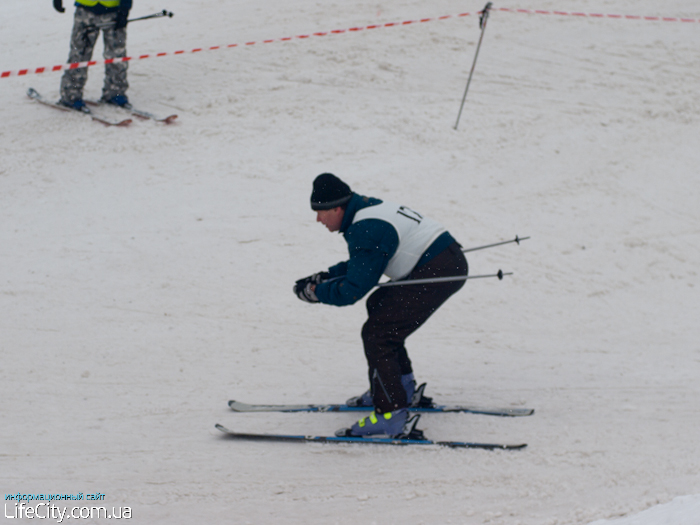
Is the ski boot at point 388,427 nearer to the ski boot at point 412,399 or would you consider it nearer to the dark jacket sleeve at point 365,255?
the ski boot at point 412,399

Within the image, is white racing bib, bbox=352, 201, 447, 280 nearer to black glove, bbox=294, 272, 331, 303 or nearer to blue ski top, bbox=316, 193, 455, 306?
blue ski top, bbox=316, 193, 455, 306

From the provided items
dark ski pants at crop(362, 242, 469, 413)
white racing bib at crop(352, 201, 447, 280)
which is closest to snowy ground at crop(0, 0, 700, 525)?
dark ski pants at crop(362, 242, 469, 413)

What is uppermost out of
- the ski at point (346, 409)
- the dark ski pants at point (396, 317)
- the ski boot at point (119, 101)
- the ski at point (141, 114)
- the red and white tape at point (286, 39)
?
the red and white tape at point (286, 39)

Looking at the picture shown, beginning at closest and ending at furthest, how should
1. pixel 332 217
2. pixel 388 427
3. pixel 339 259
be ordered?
1. pixel 332 217
2. pixel 388 427
3. pixel 339 259

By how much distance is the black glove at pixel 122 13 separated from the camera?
846 centimetres

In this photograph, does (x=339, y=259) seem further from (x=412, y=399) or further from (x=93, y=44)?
(x=93, y=44)

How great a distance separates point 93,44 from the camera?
8.79m

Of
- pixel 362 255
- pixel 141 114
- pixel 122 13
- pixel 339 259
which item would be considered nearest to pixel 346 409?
pixel 362 255

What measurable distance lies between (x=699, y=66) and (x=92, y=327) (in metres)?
10.8

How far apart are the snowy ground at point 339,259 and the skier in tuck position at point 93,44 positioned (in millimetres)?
384

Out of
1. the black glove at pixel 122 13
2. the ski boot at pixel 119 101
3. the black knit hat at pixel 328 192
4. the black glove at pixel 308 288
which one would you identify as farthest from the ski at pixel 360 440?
the black glove at pixel 122 13

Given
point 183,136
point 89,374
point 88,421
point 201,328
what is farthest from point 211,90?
point 88,421

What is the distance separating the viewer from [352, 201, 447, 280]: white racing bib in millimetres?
3938

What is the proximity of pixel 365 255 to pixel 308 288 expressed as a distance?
48cm
